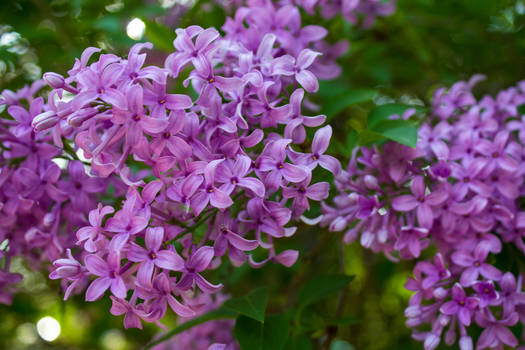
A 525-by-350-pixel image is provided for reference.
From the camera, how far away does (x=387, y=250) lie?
3.99 ft

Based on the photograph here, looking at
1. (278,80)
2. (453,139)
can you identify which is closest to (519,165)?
(453,139)

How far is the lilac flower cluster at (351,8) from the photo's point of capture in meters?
1.50

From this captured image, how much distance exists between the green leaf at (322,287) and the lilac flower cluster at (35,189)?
556 millimetres

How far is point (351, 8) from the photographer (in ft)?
5.07

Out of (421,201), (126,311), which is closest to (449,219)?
(421,201)

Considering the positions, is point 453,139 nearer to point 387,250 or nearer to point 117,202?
point 387,250

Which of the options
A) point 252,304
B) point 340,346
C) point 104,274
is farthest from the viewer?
point 340,346

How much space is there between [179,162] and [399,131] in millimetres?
473

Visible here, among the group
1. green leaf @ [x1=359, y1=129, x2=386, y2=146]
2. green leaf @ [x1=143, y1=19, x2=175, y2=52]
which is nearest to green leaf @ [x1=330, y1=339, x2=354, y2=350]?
green leaf @ [x1=359, y1=129, x2=386, y2=146]

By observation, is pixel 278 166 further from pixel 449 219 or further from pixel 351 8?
pixel 351 8

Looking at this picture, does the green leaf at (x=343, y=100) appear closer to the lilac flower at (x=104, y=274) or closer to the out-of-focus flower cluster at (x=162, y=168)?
the out-of-focus flower cluster at (x=162, y=168)

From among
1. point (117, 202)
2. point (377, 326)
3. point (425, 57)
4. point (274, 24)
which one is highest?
point (274, 24)

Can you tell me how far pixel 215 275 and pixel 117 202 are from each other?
507 millimetres

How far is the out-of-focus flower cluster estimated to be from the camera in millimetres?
889
